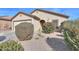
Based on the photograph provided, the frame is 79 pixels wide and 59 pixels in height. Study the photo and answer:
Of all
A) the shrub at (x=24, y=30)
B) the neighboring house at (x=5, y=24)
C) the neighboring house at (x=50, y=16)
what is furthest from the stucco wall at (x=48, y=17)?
the neighboring house at (x=5, y=24)

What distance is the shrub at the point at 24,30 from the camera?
1992mm

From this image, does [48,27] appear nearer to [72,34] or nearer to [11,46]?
[72,34]

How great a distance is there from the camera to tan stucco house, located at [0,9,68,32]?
197 cm

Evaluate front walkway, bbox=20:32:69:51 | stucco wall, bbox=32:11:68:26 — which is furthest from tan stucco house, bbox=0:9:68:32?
front walkway, bbox=20:32:69:51

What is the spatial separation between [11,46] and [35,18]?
40 centimetres

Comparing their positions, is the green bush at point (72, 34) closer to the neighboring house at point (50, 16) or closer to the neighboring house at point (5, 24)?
the neighboring house at point (50, 16)

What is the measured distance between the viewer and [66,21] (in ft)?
6.46

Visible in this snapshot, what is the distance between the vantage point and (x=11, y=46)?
197 centimetres

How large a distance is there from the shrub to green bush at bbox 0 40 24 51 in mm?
85

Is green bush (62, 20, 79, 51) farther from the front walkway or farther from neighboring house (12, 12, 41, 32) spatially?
neighboring house (12, 12, 41, 32)
